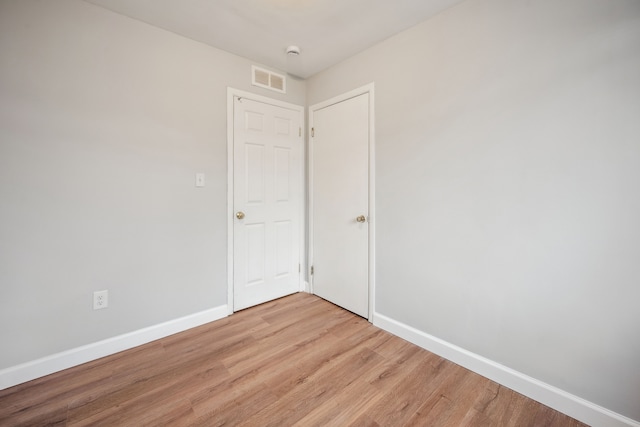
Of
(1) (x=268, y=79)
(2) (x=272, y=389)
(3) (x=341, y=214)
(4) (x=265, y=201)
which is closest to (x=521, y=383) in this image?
(2) (x=272, y=389)

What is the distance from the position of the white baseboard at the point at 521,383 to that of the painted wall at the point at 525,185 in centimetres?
4

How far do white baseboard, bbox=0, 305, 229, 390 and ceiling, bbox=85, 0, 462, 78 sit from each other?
2.35 m

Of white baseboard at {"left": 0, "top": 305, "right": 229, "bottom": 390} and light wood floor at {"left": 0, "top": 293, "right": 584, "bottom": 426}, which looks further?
white baseboard at {"left": 0, "top": 305, "right": 229, "bottom": 390}

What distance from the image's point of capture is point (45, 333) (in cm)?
171

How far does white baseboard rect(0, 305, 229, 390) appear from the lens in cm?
163

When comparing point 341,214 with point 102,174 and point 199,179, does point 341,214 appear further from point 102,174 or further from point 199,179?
point 102,174

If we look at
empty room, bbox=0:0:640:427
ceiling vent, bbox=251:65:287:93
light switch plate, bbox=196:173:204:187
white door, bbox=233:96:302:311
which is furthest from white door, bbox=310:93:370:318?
light switch plate, bbox=196:173:204:187

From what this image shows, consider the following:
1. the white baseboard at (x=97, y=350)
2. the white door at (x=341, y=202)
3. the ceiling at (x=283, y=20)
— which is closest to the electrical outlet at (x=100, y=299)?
the white baseboard at (x=97, y=350)

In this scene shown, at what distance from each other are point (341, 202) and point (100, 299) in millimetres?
2066

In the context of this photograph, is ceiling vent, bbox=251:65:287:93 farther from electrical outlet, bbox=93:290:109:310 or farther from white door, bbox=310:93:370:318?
electrical outlet, bbox=93:290:109:310

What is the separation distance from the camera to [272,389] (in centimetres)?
160

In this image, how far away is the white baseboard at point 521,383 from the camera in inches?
52.5

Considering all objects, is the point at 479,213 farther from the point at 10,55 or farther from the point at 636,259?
the point at 10,55

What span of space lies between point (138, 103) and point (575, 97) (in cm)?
277
